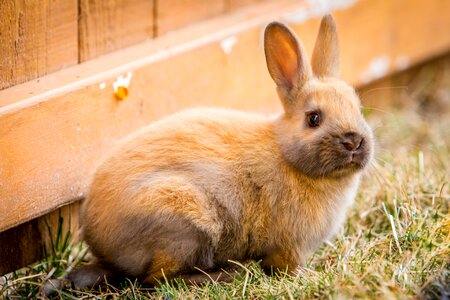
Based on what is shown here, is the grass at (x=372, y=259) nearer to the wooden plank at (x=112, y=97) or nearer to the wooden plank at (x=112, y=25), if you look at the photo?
the wooden plank at (x=112, y=97)

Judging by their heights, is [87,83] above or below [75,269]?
above

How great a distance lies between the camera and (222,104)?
15.6 feet

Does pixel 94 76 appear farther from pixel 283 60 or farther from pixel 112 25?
pixel 283 60

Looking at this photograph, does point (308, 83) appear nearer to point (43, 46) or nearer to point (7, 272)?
point (43, 46)

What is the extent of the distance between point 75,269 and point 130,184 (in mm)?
554

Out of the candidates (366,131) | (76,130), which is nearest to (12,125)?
(76,130)

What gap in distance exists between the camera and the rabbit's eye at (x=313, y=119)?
12.3 ft

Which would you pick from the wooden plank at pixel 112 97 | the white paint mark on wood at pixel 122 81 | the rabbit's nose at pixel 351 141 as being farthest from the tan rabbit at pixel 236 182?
the white paint mark on wood at pixel 122 81

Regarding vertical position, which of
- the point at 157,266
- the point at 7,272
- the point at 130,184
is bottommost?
the point at 7,272

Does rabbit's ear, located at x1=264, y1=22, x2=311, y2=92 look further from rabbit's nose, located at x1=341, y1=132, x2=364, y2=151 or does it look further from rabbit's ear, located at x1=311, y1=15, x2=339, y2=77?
rabbit's nose, located at x1=341, y1=132, x2=364, y2=151

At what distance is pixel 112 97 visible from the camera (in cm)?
407

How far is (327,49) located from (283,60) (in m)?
0.26

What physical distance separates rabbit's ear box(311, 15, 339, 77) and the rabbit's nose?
0.49 metres

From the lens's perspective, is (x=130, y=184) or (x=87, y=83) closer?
(x=130, y=184)
